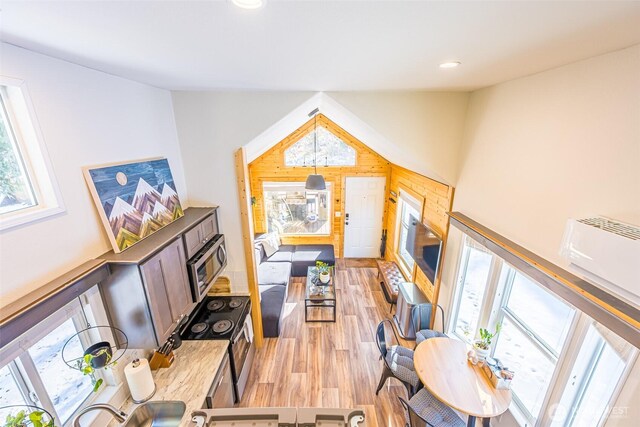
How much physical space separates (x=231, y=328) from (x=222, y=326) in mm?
101

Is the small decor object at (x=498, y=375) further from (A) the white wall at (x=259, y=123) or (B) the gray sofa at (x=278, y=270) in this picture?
(B) the gray sofa at (x=278, y=270)

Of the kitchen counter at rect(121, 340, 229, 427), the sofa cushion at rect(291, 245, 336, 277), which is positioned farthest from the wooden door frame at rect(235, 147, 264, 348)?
the sofa cushion at rect(291, 245, 336, 277)

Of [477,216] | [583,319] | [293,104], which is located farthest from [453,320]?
[293,104]

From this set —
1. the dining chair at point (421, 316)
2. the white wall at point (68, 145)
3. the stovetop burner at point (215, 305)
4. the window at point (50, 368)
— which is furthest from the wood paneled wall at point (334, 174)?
the window at point (50, 368)

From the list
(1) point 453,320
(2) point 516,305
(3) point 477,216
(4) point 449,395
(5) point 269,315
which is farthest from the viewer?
(5) point 269,315

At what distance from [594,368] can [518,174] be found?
133 centimetres

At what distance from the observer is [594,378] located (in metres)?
1.54

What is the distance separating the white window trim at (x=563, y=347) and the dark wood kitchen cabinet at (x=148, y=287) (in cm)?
264

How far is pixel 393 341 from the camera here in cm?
379

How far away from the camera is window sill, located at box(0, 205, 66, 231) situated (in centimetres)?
114

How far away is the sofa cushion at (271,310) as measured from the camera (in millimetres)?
3775

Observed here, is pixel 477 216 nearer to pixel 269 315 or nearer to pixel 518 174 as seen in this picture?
pixel 518 174

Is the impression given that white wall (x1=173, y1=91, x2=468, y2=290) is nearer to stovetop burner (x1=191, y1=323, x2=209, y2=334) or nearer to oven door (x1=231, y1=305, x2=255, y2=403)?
stovetop burner (x1=191, y1=323, x2=209, y2=334)

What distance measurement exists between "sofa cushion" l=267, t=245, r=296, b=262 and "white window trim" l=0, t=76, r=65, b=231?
14.3ft
